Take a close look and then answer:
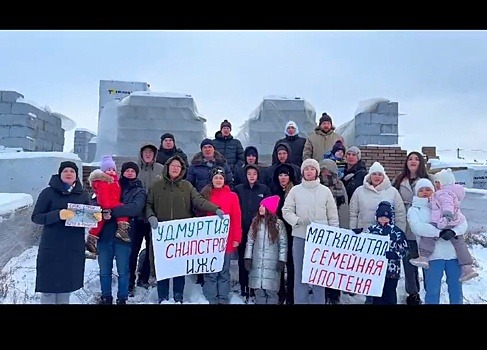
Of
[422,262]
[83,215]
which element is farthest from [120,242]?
[422,262]

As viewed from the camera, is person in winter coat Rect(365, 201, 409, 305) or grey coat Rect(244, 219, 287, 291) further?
grey coat Rect(244, 219, 287, 291)

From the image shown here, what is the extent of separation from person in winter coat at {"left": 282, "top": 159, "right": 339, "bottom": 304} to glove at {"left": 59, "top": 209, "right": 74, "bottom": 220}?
2.00 m

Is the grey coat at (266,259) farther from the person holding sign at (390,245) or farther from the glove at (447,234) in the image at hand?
the glove at (447,234)

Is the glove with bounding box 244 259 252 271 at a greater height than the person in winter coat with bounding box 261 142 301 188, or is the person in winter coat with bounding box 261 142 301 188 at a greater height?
the person in winter coat with bounding box 261 142 301 188

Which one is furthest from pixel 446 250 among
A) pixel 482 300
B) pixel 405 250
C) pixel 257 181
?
pixel 257 181

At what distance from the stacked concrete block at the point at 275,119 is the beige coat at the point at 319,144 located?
363cm

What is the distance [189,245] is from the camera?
544 cm

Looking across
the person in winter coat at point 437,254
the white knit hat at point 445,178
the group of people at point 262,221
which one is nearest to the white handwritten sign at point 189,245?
the group of people at point 262,221

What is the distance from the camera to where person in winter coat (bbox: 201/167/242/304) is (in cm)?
551

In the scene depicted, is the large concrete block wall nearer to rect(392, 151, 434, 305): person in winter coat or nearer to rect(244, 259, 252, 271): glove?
rect(244, 259, 252, 271): glove

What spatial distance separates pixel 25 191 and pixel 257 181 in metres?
4.02

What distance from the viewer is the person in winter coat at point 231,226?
5508mm

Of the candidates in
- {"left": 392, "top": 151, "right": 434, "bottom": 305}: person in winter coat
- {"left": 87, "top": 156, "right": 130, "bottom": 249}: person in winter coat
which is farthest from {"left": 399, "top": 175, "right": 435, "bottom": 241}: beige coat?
{"left": 87, "top": 156, "right": 130, "bottom": 249}: person in winter coat

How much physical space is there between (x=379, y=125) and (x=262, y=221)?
17.5 ft
